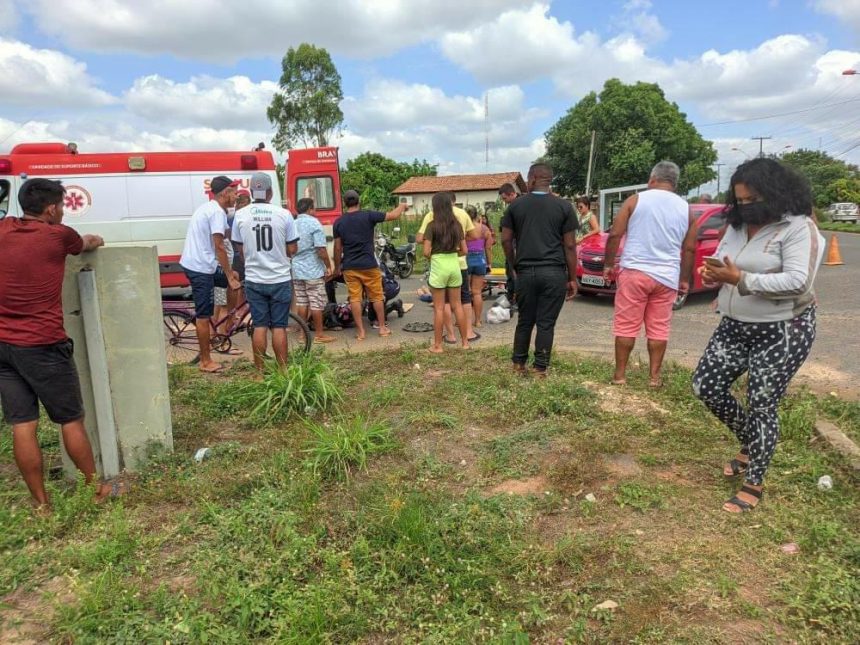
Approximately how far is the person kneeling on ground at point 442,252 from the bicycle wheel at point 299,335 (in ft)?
4.42

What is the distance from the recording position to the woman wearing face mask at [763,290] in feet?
9.25

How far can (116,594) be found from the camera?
8.09ft

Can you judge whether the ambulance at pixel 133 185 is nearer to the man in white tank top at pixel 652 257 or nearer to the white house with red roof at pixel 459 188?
the man in white tank top at pixel 652 257

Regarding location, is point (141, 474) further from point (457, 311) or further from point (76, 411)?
point (457, 311)

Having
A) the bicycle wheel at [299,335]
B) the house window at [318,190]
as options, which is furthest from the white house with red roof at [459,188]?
the bicycle wheel at [299,335]

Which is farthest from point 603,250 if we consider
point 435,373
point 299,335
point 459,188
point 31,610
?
point 459,188

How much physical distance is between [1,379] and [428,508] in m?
2.33

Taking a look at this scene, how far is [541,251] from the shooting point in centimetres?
499

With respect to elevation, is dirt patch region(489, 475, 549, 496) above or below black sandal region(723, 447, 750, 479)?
below

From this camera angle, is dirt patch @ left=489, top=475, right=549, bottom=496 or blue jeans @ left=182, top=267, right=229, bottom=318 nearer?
dirt patch @ left=489, top=475, right=549, bottom=496

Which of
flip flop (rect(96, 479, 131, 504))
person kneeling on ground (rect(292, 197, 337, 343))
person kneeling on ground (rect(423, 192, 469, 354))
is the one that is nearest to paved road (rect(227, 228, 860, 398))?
person kneeling on ground (rect(292, 197, 337, 343))

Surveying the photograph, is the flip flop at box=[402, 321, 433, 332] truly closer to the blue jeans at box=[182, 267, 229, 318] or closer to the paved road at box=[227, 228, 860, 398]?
the paved road at box=[227, 228, 860, 398]

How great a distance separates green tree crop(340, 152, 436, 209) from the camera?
109 feet

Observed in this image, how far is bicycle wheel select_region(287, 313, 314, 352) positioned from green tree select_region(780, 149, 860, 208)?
135 ft
